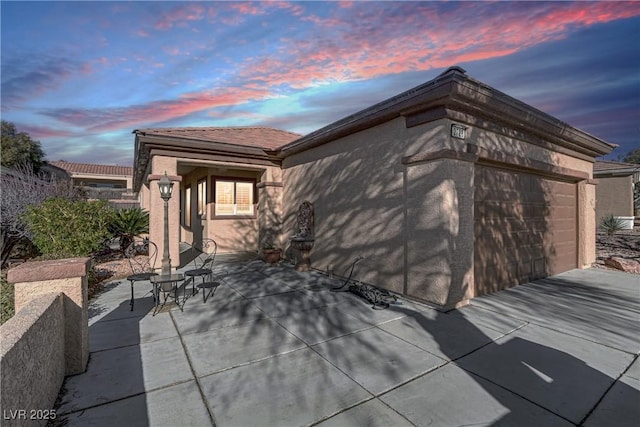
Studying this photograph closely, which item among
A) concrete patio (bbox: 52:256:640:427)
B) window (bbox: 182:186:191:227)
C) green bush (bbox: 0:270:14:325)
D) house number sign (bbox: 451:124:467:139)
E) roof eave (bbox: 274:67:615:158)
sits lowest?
concrete patio (bbox: 52:256:640:427)

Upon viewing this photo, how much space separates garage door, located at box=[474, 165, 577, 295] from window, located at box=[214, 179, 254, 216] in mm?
8942

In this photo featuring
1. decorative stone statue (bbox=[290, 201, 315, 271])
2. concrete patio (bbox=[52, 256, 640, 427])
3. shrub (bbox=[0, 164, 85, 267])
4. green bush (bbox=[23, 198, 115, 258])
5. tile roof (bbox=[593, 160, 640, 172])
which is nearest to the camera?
concrete patio (bbox=[52, 256, 640, 427])

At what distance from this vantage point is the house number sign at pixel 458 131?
527 cm

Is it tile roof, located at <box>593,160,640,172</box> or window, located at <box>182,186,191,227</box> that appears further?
tile roof, located at <box>593,160,640,172</box>

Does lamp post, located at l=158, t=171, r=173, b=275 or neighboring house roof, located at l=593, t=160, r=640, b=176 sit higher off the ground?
neighboring house roof, located at l=593, t=160, r=640, b=176

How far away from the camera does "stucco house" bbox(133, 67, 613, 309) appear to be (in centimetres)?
Result: 529

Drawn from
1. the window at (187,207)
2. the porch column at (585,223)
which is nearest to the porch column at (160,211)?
the window at (187,207)

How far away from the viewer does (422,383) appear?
2.98 meters

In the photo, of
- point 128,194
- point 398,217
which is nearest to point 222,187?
point 398,217

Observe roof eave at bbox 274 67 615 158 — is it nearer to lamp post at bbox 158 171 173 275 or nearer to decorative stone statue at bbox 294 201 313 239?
decorative stone statue at bbox 294 201 313 239

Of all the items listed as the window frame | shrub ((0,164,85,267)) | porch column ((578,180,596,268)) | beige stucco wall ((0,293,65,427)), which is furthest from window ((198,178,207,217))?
porch column ((578,180,596,268))

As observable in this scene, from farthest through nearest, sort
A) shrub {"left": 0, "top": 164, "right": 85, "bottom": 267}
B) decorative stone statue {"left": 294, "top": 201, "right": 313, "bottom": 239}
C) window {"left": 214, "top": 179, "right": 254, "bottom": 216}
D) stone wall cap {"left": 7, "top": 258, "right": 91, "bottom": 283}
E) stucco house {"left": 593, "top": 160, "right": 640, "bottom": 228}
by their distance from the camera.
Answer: stucco house {"left": 593, "top": 160, "right": 640, "bottom": 228}
window {"left": 214, "top": 179, "right": 254, "bottom": 216}
decorative stone statue {"left": 294, "top": 201, "right": 313, "bottom": 239}
shrub {"left": 0, "top": 164, "right": 85, "bottom": 267}
stone wall cap {"left": 7, "top": 258, "right": 91, "bottom": 283}

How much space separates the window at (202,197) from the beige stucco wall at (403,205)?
5.57 meters

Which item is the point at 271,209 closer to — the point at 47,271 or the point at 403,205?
the point at 403,205
